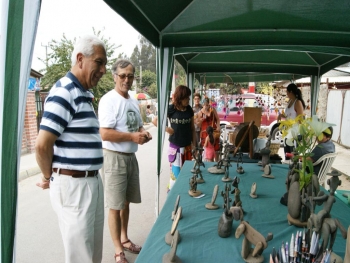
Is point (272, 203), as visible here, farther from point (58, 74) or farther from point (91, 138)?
point (58, 74)

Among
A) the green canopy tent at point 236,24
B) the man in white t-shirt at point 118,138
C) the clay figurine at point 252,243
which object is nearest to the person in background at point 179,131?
the green canopy tent at point 236,24

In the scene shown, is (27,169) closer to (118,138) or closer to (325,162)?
(118,138)

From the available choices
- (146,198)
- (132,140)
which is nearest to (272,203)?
(132,140)

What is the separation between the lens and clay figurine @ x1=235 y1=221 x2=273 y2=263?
47.5 inches

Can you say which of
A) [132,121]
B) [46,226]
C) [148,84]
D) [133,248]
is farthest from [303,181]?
[148,84]

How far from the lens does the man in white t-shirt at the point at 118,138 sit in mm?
2262

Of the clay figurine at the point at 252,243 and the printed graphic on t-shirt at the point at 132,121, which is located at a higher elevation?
the printed graphic on t-shirt at the point at 132,121

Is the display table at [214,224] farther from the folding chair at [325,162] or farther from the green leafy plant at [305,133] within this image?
the folding chair at [325,162]

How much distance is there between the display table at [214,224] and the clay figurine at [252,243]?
0.13 ft

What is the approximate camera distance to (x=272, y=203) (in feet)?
6.27

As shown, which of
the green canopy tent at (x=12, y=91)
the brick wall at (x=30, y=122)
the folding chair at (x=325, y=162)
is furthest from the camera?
the brick wall at (x=30, y=122)

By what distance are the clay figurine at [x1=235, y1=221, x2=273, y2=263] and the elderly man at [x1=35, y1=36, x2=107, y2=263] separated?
858 mm

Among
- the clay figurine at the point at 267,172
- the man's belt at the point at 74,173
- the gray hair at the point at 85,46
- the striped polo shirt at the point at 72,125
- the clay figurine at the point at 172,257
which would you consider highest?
the gray hair at the point at 85,46

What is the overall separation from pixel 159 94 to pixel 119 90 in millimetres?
955
